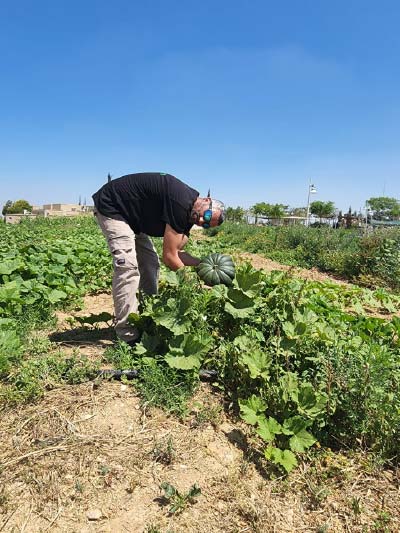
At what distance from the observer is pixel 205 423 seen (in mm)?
2664

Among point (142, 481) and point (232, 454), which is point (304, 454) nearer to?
point (232, 454)

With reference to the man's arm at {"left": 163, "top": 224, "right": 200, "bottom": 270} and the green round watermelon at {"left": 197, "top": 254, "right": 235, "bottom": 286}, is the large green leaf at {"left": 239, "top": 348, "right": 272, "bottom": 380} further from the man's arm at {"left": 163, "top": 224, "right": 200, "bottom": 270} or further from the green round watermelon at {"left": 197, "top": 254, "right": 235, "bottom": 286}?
the man's arm at {"left": 163, "top": 224, "right": 200, "bottom": 270}

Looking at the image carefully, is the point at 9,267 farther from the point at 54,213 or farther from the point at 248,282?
the point at 54,213

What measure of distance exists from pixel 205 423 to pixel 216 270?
130 centimetres

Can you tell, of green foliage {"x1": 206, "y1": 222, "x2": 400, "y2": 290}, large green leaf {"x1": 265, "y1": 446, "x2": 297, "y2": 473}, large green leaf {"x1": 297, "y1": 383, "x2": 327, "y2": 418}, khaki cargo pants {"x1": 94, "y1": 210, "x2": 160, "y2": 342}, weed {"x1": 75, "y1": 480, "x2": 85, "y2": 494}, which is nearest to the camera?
weed {"x1": 75, "y1": 480, "x2": 85, "y2": 494}

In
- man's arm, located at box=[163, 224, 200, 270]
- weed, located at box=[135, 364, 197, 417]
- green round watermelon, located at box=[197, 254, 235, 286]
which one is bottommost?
weed, located at box=[135, 364, 197, 417]

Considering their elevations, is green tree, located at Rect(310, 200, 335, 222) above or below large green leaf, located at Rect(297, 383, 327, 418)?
above

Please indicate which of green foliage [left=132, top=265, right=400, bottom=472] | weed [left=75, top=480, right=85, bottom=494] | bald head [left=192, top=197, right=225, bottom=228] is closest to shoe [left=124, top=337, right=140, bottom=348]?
green foliage [left=132, top=265, right=400, bottom=472]

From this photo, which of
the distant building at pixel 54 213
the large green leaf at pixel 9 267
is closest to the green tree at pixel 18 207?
the distant building at pixel 54 213

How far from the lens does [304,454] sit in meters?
2.50

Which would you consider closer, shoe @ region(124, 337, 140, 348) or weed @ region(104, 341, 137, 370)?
weed @ region(104, 341, 137, 370)

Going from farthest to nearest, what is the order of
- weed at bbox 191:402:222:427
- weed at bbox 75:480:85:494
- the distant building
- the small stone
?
1. the distant building
2. weed at bbox 191:402:222:427
3. weed at bbox 75:480:85:494
4. the small stone

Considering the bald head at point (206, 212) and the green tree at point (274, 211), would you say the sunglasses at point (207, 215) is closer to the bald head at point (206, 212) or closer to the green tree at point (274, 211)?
the bald head at point (206, 212)

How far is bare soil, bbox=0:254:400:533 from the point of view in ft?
6.59
